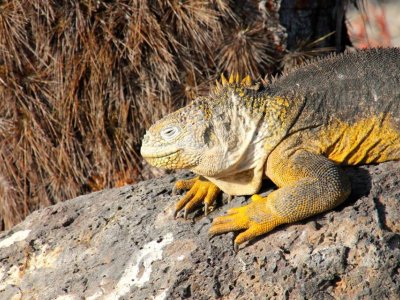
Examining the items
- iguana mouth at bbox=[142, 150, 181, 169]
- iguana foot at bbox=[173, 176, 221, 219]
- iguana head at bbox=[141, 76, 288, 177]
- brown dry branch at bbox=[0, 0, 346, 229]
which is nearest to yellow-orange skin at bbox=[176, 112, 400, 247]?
iguana foot at bbox=[173, 176, 221, 219]

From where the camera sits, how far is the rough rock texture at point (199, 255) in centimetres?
400

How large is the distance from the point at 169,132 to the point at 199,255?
31.3 inches

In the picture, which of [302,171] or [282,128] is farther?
[282,128]

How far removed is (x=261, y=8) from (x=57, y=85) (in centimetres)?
202

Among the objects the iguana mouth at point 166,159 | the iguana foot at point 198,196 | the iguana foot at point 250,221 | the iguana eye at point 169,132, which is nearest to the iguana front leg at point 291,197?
the iguana foot at point 250,221

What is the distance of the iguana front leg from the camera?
4129 mm

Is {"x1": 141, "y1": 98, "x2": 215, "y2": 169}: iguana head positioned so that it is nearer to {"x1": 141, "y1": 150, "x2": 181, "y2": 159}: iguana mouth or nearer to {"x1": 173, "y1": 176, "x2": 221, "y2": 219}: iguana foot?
{"x1": 141, "y1": 150, "x2": 181, "y2": 159}: iguana mouth

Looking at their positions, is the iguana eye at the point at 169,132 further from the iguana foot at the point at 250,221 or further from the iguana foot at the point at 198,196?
the iguana foot at the point at 250,221

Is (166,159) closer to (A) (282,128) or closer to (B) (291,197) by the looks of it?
(A) (282,128)

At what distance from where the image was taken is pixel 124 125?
6.87 m

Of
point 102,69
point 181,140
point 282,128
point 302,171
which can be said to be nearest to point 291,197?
point 302,171

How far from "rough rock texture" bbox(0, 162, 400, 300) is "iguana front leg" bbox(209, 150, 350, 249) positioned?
99 mm

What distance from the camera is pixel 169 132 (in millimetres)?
4562

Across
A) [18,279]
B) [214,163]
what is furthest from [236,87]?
[18,279]
